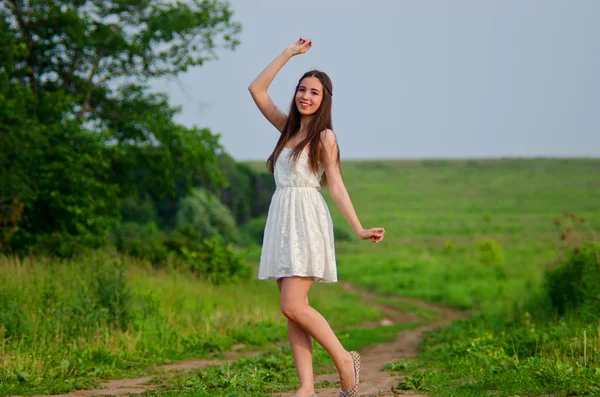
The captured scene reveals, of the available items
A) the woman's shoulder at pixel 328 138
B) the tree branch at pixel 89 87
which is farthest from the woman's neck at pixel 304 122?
the tree branch at pixel 89 87

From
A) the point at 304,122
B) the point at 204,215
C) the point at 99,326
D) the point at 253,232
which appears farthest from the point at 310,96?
the point at 253,232

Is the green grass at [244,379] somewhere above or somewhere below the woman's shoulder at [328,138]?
below

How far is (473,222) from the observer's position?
60.4m

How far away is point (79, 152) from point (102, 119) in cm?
319

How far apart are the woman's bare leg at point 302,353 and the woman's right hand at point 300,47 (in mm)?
1834

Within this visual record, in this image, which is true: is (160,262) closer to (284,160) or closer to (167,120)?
(167,120)

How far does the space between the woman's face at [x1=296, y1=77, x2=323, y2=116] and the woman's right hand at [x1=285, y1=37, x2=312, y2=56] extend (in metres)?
0.30

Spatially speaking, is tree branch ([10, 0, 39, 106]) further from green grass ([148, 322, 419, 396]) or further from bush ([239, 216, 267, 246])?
bush ([239, 216, 267, 246])

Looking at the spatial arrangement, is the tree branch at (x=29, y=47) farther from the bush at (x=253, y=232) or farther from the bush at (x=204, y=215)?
the bush at (x=253, y=232)

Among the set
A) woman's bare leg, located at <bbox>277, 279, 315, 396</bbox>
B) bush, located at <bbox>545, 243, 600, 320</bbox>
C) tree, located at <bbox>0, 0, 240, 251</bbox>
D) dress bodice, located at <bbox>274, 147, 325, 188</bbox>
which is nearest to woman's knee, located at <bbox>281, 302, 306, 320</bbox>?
woman's bare leg, located at <bbox>277, 279, 315, 396</bbox>

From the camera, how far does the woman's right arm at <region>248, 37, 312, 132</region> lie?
620 centimetres

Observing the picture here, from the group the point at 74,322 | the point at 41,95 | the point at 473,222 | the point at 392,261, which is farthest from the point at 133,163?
the point at 473,222

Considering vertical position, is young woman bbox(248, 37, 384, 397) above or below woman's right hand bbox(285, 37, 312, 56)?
below

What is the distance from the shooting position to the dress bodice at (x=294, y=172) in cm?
587
